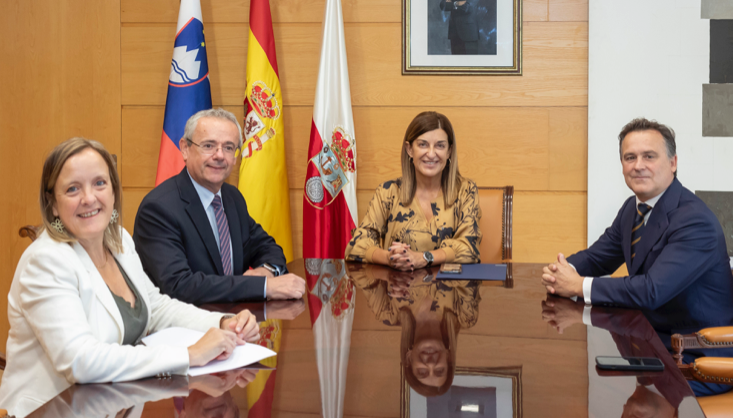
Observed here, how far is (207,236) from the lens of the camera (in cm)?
210

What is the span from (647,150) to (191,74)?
255 cm

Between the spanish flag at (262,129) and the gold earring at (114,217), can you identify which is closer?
the gold earring at (114,217)

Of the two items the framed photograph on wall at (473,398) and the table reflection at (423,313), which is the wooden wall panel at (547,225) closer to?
the table reflection at (423,313)

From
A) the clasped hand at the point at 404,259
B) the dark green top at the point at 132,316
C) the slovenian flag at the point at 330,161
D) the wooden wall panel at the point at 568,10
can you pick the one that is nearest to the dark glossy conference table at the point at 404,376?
the dark green top at the point at 132,316

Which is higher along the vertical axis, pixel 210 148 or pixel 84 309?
pixel 210 148

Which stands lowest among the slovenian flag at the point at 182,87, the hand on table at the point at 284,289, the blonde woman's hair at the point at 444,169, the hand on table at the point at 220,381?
the hand on table at the point at 220,381

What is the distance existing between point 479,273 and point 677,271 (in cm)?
69

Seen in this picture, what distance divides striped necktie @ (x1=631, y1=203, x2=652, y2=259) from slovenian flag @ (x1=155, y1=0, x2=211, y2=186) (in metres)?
2.48

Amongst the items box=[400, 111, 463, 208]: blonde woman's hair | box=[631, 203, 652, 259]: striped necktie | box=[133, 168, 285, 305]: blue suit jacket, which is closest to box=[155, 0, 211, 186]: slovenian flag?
box=[133, 168, 285, 305]: blue suit jacket

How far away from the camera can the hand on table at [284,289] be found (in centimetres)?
182

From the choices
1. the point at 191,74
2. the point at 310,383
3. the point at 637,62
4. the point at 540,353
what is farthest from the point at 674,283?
the point at 191,74

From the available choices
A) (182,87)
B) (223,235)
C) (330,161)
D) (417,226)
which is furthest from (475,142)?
(223,235)

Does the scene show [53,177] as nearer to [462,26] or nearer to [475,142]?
[475,142]

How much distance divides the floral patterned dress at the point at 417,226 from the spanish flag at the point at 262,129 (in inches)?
34.7
